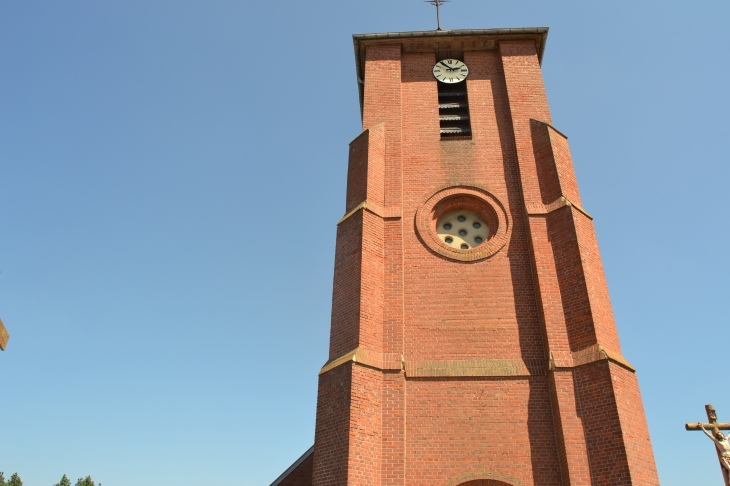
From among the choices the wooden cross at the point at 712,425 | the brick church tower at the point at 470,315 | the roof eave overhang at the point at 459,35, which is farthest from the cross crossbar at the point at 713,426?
the roof eave overhang at the point at 459,35

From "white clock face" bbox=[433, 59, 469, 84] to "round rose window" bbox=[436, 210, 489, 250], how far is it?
15.5 ft

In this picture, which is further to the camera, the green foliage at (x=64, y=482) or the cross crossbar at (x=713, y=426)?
the green foliage at (x=64, y=482)

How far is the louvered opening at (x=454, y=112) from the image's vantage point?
47.6ft

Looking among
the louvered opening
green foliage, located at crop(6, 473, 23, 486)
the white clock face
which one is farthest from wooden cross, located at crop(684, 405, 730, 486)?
green foliage, located at crop(6, 473, 23, 486)

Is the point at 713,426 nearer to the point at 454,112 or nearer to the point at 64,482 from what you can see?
the point at 454,112

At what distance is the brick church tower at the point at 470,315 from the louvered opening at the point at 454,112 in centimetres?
5

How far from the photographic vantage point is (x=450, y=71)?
16094 millimetres

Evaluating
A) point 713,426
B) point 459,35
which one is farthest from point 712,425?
point 459,35

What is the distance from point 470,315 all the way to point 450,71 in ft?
26.1

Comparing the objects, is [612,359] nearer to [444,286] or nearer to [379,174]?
[444,286]

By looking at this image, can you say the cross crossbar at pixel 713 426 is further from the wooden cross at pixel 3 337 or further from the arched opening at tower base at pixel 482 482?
the wooden cross at pixel 3 337

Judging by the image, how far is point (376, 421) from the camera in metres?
9.77

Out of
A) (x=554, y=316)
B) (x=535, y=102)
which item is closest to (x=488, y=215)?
(x=554, y=316)

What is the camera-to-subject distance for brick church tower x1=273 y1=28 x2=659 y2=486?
373 inches
